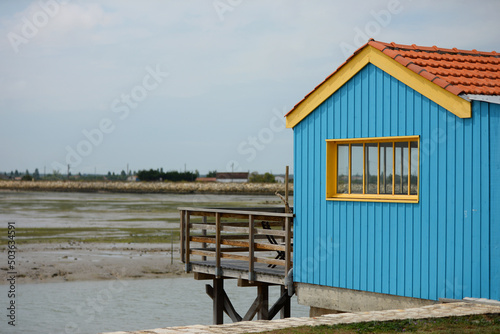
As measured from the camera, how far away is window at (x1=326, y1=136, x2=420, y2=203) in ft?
36.9

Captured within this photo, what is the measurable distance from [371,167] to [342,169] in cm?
58

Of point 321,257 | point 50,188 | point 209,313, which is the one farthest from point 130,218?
point 50,188

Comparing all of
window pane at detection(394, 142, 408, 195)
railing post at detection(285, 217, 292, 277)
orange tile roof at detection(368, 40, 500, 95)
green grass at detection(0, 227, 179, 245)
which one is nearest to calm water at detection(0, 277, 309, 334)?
railing post at detection(285, 217, 292, 277)

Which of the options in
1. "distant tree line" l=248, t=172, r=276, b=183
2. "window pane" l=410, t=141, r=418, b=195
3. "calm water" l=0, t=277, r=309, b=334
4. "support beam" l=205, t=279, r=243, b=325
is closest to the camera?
"window pane" l=410, t=141, r=418, b=195

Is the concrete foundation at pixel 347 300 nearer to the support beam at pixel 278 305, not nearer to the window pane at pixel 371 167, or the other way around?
the window pane at pixel 371 167

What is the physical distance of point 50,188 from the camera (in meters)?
113

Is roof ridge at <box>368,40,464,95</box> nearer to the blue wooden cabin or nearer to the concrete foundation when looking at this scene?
the blue wooden cabin

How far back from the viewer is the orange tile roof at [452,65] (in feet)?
35.3

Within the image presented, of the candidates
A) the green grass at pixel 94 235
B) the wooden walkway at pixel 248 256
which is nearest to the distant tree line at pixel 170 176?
the green grass at pixel 94 235

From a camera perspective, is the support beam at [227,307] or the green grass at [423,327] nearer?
the green grass at [423,327]

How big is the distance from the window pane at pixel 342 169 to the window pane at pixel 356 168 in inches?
4.5

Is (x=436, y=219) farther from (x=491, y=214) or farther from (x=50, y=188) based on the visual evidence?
(x=50, y=188)

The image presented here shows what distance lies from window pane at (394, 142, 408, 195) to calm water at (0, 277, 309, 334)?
384 inches

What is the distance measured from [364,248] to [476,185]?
230cm
